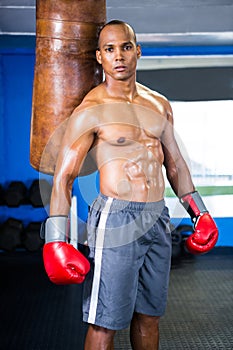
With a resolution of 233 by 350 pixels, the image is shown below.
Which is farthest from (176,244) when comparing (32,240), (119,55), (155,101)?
(119,55)

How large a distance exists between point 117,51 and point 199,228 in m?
0.76

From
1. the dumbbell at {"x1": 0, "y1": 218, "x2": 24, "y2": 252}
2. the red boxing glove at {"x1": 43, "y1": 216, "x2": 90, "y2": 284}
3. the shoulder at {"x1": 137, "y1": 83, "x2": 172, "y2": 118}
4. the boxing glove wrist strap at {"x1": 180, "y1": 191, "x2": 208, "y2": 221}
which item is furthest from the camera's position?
the dumbbell at {"x1": 0, "y1": 218, "x2": 24, "y2": 252}

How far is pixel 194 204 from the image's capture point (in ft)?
6.40

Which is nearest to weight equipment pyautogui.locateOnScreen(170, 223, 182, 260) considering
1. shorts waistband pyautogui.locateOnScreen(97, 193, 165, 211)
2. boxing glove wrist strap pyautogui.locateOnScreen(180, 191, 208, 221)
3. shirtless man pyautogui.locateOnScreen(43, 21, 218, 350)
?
boxing glove wrist strap pyautogui.locateOnScreen(180, 191, 208, 221)

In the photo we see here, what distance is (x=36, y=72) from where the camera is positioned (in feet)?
5.78

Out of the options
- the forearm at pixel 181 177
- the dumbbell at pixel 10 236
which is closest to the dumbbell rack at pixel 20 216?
the dumbbell at pixel 10 236

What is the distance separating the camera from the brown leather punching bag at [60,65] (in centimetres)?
167

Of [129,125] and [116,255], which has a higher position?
[129,125]

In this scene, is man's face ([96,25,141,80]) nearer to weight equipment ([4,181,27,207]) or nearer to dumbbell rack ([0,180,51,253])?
dumbbell rack ([0,180,51,253])

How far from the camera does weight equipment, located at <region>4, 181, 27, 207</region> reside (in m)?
3.86

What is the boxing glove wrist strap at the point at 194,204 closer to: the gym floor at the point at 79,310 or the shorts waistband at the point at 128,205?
the shorts waistband at the point at 128,205

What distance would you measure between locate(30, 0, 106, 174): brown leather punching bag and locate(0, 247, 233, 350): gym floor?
45.3 inches

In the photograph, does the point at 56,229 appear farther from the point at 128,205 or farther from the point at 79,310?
the point at 79,310

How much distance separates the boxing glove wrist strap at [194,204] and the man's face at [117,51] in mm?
563
